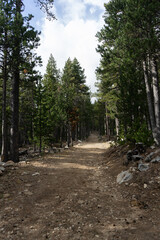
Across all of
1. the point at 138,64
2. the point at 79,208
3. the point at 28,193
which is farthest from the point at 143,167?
the point at 138,64

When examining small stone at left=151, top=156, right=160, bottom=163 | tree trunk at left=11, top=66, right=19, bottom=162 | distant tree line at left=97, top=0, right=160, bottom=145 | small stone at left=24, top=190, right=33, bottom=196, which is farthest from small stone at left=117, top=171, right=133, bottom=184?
tree trunk at left=11, top=66, right=19, bottom=162

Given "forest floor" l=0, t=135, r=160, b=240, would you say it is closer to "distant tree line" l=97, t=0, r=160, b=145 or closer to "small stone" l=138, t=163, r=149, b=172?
"small stone" l=138, t=163, r=149, b=172

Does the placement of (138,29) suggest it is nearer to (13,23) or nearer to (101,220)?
(13,23)

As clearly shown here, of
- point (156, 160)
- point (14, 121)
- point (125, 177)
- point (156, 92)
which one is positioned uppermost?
point (156, 92)

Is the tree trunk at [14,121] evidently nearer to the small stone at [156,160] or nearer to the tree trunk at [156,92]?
the small stone at [156,160]

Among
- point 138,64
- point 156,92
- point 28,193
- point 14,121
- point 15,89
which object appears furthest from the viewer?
point 15,89

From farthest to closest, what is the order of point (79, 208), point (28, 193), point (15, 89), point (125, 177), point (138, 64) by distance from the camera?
point (15, 89) < point (138, 64) < point (125, 177) < point (28, 193) < point (79, 208)

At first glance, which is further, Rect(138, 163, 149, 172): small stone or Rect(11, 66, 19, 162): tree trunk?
Rect(11, 66, 19, 162): tree trunk

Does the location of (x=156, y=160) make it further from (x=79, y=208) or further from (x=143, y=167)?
(x=79, y=208)

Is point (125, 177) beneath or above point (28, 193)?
above

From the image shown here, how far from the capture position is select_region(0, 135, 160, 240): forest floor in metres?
3.23

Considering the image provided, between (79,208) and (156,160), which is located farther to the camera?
(156,160)

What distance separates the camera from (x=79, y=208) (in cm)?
436

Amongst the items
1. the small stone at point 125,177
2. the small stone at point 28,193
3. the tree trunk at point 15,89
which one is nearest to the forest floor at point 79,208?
the small stone at point 28,193
